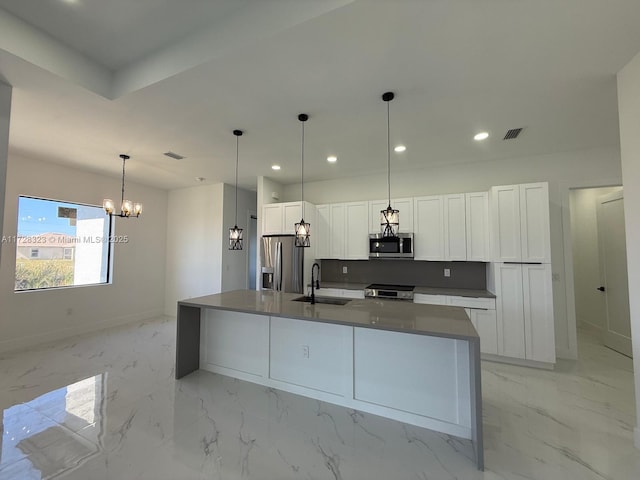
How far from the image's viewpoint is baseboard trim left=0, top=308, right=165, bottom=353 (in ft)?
13.0

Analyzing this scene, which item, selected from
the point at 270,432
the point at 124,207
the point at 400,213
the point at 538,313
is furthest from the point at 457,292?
the point at 124,207

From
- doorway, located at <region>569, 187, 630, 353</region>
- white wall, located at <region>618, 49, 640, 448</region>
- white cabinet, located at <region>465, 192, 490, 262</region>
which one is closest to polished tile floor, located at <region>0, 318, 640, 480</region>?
white wall, located at <region>618, 49, 640, 448</region>

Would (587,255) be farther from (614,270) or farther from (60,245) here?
(60,245)

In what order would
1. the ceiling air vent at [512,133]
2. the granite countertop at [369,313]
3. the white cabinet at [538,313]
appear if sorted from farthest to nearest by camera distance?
the white cabinet at [538,313] → the ceiling air vent at [512,133] → the granite countertop at [369,313]

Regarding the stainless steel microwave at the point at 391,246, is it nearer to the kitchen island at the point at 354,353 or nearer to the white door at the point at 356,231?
the white door at the point at 356,231

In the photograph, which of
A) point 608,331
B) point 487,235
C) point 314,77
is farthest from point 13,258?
point 608,331

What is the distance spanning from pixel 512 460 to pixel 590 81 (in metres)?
3.03

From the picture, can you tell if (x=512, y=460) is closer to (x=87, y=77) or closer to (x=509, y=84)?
(x=509, y=84)

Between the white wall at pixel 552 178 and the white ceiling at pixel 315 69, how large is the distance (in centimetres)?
31

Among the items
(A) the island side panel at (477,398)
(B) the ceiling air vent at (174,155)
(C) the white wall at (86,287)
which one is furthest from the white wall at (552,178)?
(C) the white wall at (86,287)

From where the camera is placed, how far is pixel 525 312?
346cm

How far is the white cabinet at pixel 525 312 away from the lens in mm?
3375

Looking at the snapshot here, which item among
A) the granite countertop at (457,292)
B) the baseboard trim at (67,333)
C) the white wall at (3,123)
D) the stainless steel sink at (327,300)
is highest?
the white wall at (3,123)

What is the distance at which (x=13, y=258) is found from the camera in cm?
402
